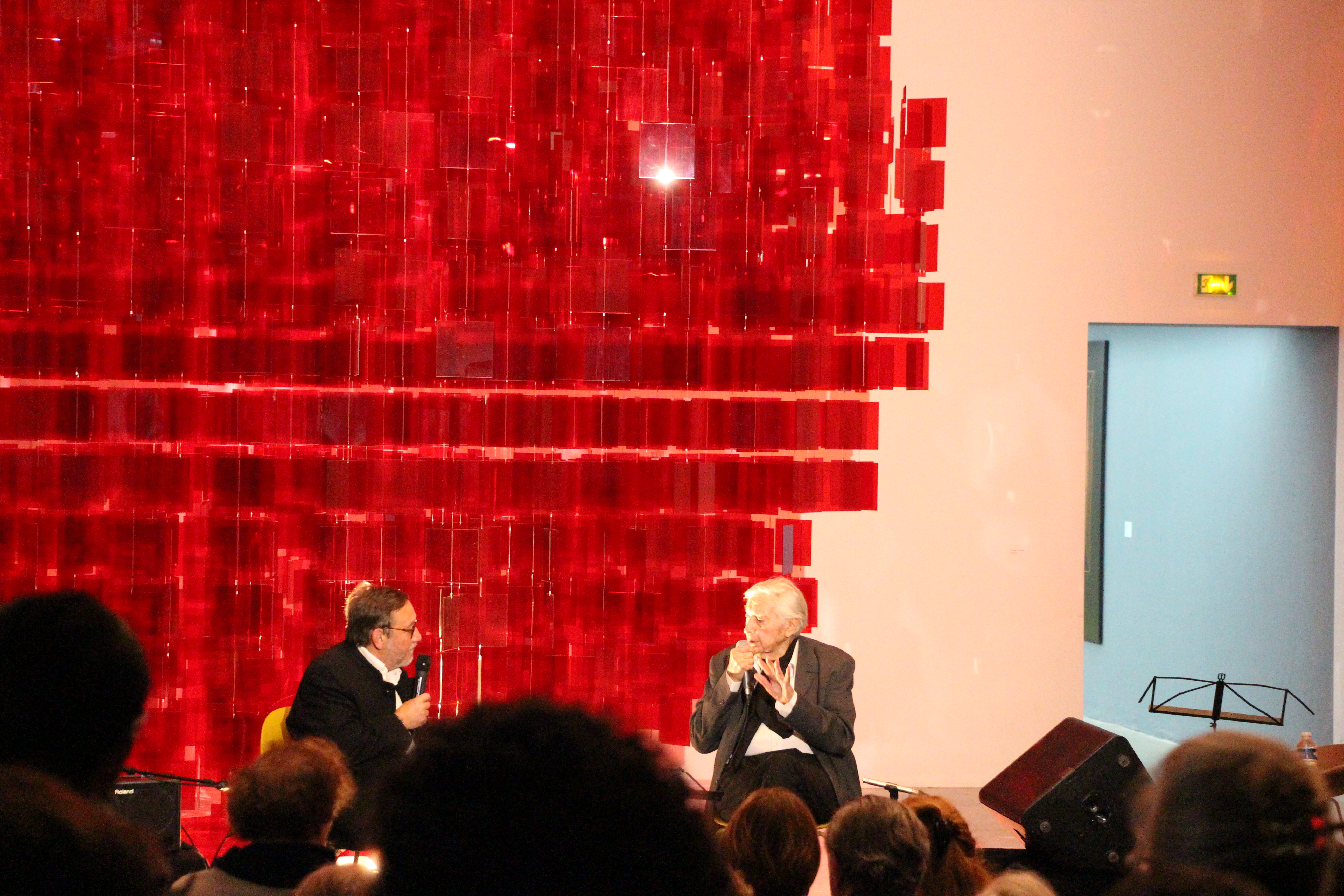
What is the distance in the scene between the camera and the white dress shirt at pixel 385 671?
3191mm

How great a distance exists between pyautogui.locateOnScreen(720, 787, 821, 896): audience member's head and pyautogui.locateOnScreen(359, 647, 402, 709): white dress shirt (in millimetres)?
1453

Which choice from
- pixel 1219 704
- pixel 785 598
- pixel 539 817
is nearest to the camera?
pixel 539 817

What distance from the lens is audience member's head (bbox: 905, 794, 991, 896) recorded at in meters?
2.05

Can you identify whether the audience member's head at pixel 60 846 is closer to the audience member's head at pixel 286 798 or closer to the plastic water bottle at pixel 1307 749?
the audience member's head at pixel 286 798

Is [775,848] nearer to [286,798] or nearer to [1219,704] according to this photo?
[286,798]

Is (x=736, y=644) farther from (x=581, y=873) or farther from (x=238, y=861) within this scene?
(x=581, y=873)

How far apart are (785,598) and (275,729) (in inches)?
52.3

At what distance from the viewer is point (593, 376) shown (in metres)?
4.13

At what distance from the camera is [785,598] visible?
10.8 ft

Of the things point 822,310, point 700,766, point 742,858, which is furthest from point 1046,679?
point 742,858

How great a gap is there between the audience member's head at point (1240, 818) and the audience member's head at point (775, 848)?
959mm

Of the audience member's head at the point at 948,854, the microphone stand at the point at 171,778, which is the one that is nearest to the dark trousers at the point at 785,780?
the audience member's head at the point at 948,854

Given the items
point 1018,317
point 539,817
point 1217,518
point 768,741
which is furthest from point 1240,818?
point 1217,518

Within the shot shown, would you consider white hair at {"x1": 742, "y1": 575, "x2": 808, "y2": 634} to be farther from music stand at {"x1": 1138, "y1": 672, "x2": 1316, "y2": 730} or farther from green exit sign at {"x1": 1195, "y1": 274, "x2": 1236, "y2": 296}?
green exit sign at {"x1": 1195, "y1": 274, "x2": 1236, "y2": 296}
